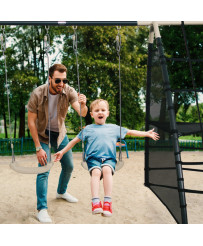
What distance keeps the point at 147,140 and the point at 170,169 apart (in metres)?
0.91

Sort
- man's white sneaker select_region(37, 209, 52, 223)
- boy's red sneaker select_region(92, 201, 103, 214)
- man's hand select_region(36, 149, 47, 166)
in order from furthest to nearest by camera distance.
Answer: man's white sneaker select_region(37, 209, 52, 223) → man's hand select_region(36, 149, 47, 166) → boy's red sneaker select_region(92, 201, 103, 214)

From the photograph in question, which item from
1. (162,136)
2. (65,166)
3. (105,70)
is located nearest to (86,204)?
(65,166)

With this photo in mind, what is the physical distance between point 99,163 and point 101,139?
294 mm

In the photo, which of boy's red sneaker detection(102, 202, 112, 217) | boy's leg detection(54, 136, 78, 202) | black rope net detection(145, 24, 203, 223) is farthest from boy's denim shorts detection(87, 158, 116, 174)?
black rope net detection(145, 24, 203, 223)

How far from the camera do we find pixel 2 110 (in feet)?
40.6

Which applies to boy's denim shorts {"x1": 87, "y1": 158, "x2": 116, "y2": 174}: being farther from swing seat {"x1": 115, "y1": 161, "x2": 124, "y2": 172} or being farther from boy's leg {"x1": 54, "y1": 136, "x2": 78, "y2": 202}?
boy's leg {"x1": 54, "y1": 136, "x2": 78, "y2": 202}

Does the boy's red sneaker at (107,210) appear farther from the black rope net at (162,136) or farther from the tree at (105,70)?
the tree at (105,70)

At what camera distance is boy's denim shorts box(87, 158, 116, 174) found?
2990 mm

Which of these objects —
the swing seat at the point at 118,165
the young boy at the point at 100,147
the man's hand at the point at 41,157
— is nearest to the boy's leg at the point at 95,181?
the young boy at the point at 100,147

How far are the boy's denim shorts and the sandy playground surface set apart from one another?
103 centimetres

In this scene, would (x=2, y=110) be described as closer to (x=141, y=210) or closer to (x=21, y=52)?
(x=21, y=52)

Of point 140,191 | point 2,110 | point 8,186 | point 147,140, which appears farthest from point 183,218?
point 2,110

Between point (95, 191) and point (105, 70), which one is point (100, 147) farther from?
point (105, 70)

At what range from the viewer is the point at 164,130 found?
3.47 metres
